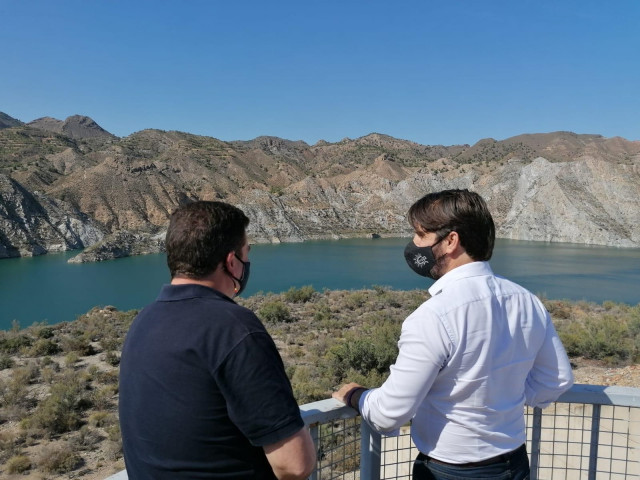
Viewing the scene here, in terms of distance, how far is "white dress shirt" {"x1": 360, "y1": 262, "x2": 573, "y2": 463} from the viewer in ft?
4.27

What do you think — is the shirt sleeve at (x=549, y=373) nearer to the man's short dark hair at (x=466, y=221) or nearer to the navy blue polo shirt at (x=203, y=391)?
the man's short dark hair at (x=466, y=221)

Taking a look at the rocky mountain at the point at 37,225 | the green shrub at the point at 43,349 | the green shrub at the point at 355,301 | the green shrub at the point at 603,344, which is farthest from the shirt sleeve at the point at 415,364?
the rocky mountain at the point at 37,225

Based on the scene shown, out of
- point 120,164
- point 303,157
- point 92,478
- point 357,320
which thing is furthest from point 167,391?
point 303,157

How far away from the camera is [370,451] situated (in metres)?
1.75

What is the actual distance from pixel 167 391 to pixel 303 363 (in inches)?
364

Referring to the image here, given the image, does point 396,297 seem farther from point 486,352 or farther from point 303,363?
point 486,352

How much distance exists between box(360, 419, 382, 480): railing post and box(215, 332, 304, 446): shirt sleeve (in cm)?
72

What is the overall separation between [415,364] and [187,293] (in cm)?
66

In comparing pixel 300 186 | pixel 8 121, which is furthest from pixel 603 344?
pixel 8 121

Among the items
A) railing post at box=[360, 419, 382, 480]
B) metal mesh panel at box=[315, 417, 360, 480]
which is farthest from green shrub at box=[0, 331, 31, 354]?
railing post at box=[360, 419, 382, 480]

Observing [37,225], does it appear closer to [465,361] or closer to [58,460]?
[58,460]

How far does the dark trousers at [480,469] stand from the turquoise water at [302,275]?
81.2 ft

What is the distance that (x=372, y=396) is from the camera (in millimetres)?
1494

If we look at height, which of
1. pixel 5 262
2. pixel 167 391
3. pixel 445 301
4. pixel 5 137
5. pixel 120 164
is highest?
pixel 5 137
